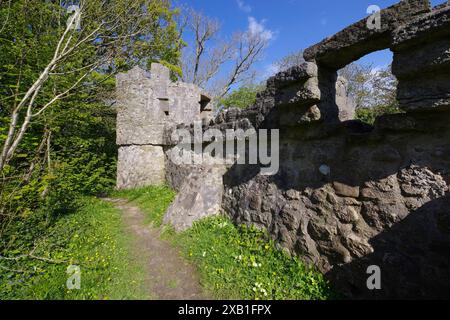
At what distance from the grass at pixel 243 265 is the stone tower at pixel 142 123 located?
3.89 m

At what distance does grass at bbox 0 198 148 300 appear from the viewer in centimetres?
260

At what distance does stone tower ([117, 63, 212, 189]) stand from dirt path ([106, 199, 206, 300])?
323 centimetres

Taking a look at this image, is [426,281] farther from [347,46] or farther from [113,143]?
[113,143]

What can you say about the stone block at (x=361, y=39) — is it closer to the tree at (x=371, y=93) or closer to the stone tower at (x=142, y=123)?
the tree at (x=371, y=93)

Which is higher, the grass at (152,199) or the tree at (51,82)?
the tree at (51,82)

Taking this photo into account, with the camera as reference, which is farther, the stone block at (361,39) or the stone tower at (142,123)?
the stone tower at (142,123)

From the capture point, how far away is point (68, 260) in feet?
10.6

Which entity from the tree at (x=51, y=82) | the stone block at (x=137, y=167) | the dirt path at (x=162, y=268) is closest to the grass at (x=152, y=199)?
the stone block at (x=137, y=167)

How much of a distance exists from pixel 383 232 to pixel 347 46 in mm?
1890

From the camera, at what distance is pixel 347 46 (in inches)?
91.7

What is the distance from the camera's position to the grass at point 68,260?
2.60 m

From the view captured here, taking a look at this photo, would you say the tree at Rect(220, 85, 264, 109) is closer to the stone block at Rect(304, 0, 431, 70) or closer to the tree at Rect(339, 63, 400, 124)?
the tree at Rect(339, 63, 400, 124)

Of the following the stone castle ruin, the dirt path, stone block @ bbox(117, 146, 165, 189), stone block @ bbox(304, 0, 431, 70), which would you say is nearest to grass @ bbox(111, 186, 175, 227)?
stone block @ bbox(117, 146, 165, 189)
